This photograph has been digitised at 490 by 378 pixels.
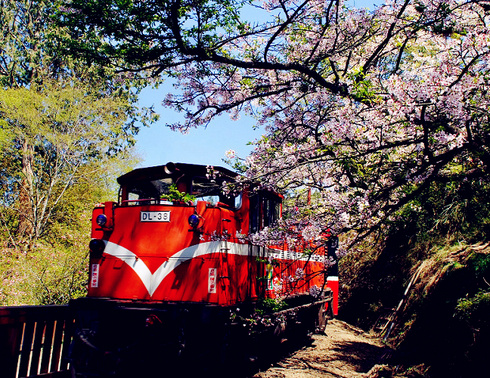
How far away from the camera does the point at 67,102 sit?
21.5 m

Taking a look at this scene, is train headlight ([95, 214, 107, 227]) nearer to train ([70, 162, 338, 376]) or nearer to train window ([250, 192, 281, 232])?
train ([70, 162, 338, 376])

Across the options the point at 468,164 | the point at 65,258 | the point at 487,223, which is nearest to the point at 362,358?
the point at 487,223

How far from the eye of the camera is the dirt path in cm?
697

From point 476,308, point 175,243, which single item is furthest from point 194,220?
point 476,308

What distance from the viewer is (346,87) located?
229 inches

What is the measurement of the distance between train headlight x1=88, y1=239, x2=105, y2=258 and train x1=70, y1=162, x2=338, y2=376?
0.02 meters

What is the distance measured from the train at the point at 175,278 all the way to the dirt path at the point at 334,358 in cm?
69

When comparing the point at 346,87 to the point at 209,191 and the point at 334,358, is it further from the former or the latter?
the point at 334,358

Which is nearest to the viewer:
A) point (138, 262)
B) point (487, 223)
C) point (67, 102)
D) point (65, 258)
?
point (138, 262)

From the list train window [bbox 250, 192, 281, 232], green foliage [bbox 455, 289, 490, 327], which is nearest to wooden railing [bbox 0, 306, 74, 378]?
train window [bbox 250, 192, 281, 232]

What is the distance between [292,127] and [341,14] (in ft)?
6.31

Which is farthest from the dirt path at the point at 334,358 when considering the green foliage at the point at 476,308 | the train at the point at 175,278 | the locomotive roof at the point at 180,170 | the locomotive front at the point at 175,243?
the locomotive roof at the point at 180,170

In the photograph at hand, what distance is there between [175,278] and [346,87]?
374cm

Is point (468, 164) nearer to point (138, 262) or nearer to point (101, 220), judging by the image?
point (138, 262)
